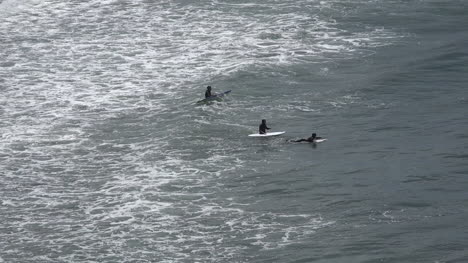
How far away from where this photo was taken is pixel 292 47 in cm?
7269

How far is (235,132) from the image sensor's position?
187 feet

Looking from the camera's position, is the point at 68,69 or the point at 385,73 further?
the point at 68,69

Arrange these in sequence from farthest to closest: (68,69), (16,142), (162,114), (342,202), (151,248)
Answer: (68,69)
(162,114)
(16,142)
(342,202)
(151,248)

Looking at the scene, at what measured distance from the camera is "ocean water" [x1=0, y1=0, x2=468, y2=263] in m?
43.6

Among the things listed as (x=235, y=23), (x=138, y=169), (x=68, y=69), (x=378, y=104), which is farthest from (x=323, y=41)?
(x=138, y=169)

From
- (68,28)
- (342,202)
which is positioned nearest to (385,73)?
(342,202)

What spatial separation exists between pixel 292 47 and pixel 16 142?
24899mm

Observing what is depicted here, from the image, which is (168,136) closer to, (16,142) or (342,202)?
(16,142)

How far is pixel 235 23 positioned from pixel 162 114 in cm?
2055

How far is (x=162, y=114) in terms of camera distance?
61.4m

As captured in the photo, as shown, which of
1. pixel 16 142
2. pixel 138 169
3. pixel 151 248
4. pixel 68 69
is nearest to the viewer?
pixel 151 248

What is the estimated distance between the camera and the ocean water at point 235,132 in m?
43.6

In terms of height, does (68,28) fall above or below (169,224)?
above

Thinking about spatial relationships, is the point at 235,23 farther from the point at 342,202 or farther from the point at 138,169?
the point at 342,202
